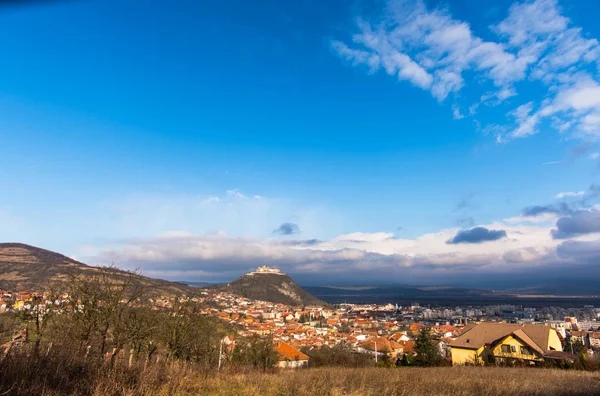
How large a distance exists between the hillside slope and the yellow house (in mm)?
137268

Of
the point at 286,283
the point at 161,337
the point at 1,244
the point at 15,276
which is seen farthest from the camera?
the point at 286,283

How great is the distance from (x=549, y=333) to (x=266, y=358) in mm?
30920

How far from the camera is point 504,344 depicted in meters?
35.1

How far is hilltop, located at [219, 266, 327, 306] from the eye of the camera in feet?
567

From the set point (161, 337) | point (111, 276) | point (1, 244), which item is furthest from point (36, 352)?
point (1, 244)

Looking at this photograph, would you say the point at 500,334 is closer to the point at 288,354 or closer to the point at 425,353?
the point at 425,353

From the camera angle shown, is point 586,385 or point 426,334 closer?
point 586,385

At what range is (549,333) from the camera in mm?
36656

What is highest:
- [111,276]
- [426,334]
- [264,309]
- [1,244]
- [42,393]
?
[1,244]

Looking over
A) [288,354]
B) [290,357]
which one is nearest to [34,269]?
Result: [288,354]

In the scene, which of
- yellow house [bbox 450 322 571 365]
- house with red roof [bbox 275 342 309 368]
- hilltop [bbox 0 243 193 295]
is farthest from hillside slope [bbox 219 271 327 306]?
yellow house [bbox 450 322 571 365]

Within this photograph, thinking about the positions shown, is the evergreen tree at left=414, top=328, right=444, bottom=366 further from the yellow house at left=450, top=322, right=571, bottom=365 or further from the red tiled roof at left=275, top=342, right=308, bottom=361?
the red tiled roof at left=275, top=342, right=308, bottom=361

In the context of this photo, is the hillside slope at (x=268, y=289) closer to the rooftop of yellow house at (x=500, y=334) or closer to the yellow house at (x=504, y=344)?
the rooftop of yellow house at (x=500, y=334)

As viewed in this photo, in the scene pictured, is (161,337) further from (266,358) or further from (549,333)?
(549,333)
